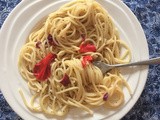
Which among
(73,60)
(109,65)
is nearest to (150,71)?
(109,65)

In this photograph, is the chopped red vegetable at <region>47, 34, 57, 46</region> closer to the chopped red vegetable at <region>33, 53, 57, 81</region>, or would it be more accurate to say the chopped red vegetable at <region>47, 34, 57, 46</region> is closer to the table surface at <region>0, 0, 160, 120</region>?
the chopped red vegetable at <region>33, 53, 57, 81</region>

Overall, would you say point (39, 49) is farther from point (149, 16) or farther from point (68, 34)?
point (149, 16)

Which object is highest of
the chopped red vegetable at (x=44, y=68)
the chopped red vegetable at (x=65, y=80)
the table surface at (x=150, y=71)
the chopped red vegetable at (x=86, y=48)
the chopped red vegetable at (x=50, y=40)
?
the chopped red vegetable at (x=50, y=40)

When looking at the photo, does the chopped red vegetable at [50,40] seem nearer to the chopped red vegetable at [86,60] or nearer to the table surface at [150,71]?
the chopped red vegetable at [86,60]

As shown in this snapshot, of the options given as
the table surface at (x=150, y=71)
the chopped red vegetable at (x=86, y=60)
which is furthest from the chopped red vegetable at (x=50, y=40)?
the table surface at (x=150, y=71)

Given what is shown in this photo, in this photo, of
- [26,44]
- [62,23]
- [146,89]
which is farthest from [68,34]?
[146,89]

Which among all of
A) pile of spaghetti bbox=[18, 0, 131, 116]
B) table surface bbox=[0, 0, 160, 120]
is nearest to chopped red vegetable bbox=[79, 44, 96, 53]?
pile of spaghetti bbox=[18, 0, 131, 116]

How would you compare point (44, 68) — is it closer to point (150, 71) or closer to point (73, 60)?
point (73, 60)
